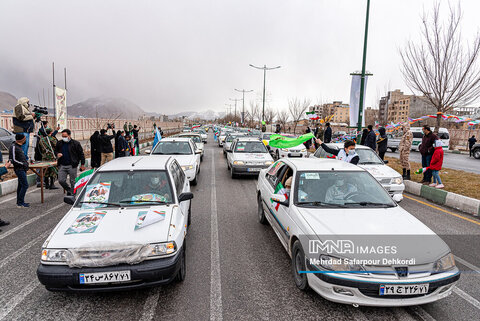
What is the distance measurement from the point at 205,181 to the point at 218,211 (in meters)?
3.67

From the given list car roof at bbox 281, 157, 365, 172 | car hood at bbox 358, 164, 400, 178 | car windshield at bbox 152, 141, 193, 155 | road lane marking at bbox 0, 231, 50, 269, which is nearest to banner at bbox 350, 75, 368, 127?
car hood at bbox 358, 164, 400, 178

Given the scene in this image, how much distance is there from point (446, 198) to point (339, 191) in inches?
205

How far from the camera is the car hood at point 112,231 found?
3059 millimetres

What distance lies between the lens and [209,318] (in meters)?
2.93

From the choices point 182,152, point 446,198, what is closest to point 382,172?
point 446,198

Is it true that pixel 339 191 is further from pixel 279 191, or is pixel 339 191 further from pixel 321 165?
pixel 279 191

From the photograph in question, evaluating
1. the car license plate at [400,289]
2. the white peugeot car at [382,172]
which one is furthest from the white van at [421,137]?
the car license plate at [400,289]

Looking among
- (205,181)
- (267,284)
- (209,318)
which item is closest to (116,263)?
(209,318)

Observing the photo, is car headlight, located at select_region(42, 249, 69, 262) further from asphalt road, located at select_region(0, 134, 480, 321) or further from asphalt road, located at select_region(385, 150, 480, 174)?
asphalt road, located at select_region(385, 150, 480, 174)

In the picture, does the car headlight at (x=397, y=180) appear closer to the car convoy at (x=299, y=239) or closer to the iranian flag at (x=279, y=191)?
the car convoy at (x=299, y=239)

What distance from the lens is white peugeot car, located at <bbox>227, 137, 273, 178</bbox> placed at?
10.3 meters

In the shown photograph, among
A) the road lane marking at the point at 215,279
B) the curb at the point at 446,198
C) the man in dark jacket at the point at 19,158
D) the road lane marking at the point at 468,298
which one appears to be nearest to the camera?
the road lane marking at the point at 215,279

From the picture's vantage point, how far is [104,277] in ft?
9.53

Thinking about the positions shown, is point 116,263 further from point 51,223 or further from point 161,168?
point 51,223
